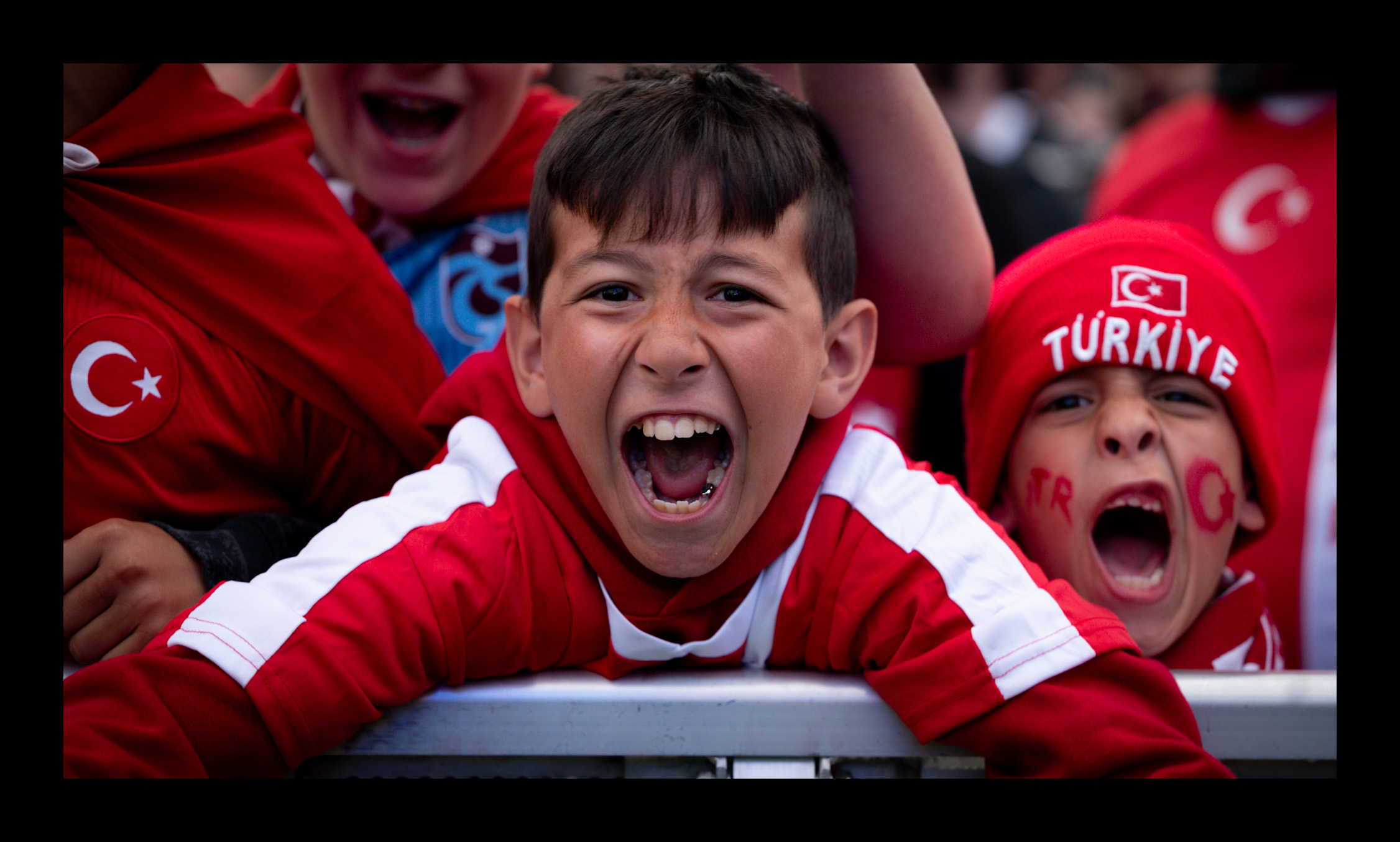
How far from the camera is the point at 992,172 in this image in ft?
8.09

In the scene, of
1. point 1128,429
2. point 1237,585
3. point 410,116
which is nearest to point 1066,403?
point 1128,429

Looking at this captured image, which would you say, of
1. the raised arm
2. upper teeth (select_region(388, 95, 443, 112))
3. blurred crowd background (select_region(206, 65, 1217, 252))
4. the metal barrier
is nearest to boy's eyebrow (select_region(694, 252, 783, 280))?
the raised arm

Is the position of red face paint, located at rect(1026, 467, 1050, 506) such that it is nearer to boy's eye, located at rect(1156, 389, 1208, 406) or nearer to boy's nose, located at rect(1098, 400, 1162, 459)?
boy's nose, located at rect(1098, 400, 1162, 459)

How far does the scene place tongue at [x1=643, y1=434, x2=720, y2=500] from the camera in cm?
124

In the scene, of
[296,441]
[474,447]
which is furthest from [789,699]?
[296,441]

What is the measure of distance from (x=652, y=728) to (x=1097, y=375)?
781 millimetres

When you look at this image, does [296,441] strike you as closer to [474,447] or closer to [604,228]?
[474,447]

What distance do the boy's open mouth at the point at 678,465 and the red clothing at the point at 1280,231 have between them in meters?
1.31

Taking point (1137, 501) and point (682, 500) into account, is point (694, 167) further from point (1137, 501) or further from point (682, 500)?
point (1137, 501)

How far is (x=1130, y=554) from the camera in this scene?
1.51 m

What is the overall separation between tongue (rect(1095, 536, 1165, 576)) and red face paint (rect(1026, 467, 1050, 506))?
12cm

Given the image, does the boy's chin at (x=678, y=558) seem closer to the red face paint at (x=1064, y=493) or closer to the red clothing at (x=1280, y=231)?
the red face paint at (x=1064, y=493)

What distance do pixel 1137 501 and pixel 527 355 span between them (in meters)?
0.81

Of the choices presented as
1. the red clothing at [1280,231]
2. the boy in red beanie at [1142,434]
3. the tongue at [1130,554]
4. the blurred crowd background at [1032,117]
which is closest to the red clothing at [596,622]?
the boy in red beanie at [1142,434]
